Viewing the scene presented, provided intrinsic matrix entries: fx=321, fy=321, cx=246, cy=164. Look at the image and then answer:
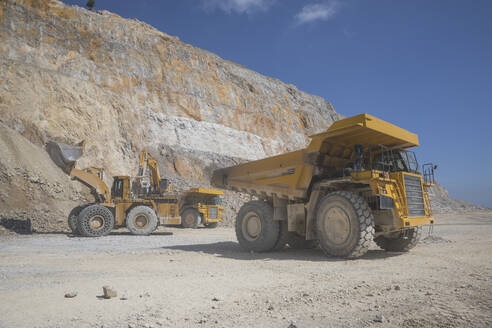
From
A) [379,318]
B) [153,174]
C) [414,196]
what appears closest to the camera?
[379,318]

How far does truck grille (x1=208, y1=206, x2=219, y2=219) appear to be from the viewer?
1926 centimetres

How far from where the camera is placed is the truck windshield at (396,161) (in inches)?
298

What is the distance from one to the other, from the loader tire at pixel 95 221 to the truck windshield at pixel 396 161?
10582 millimetres

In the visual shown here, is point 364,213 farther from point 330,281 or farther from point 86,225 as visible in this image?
point 86,225

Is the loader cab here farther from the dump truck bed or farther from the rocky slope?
the dump truck bed

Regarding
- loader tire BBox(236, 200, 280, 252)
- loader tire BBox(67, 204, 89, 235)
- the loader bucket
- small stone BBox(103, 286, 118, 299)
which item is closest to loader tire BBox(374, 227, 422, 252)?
loader tire BBox(236, 200, 280, 252)

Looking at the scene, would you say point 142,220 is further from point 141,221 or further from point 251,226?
point 251,226

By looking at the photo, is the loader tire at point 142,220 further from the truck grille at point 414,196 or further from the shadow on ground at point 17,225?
the truck grille at point 414,196

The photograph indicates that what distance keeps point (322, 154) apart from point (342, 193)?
126 cm

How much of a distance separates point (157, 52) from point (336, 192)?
32771 mm

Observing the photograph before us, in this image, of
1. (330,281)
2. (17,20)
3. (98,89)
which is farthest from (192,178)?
(330,281)

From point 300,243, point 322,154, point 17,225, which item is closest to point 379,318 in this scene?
point 322,154

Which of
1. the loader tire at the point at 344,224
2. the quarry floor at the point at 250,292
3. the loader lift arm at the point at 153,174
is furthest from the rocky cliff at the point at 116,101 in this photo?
the loader tire at the point at 344,224

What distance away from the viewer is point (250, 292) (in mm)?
3947
